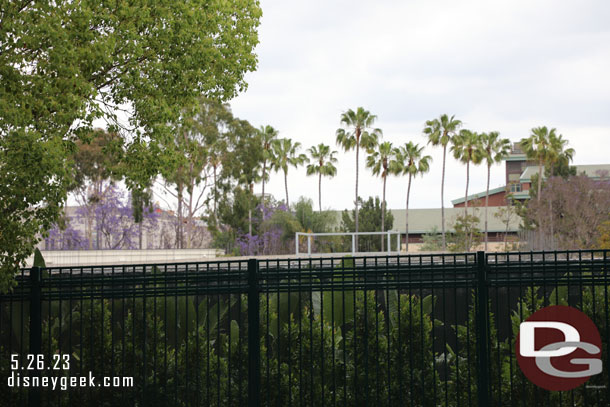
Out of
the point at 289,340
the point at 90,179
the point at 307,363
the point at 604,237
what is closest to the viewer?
the point at 289,340

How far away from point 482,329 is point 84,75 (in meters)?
7.84

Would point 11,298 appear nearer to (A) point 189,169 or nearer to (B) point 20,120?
(B) point 20,120

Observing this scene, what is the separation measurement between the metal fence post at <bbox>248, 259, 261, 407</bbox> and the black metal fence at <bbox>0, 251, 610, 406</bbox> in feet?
0.04

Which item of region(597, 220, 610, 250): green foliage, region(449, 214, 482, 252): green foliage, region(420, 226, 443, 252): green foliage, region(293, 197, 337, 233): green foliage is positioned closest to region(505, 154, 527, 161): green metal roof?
region(420, 226, 443, 252): green foliage

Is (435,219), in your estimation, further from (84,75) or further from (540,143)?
(84,75)

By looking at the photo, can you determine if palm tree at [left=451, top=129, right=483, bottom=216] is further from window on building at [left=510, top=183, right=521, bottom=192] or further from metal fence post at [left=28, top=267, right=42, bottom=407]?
metal fence post at [left=28, top=267, right=42, bottom=407]

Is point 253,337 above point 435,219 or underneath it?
underneath

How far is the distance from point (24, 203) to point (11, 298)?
105cm

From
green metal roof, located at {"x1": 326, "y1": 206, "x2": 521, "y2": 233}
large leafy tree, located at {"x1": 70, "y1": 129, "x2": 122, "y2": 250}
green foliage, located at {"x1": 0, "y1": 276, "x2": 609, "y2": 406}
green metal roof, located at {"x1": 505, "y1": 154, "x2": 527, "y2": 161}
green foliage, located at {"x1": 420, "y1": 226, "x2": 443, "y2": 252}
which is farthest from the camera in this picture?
green metal roof, located at {"x1": 505, "y1": 154, "x2": 527, "y2": 161}

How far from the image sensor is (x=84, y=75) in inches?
463

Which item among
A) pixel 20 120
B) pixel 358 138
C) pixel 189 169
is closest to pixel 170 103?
pixel 20 120

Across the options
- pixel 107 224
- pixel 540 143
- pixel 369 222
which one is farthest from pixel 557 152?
pixel 107 224

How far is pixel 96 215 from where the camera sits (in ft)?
196

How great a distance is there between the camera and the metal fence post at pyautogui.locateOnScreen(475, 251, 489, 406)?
23.7 ft
